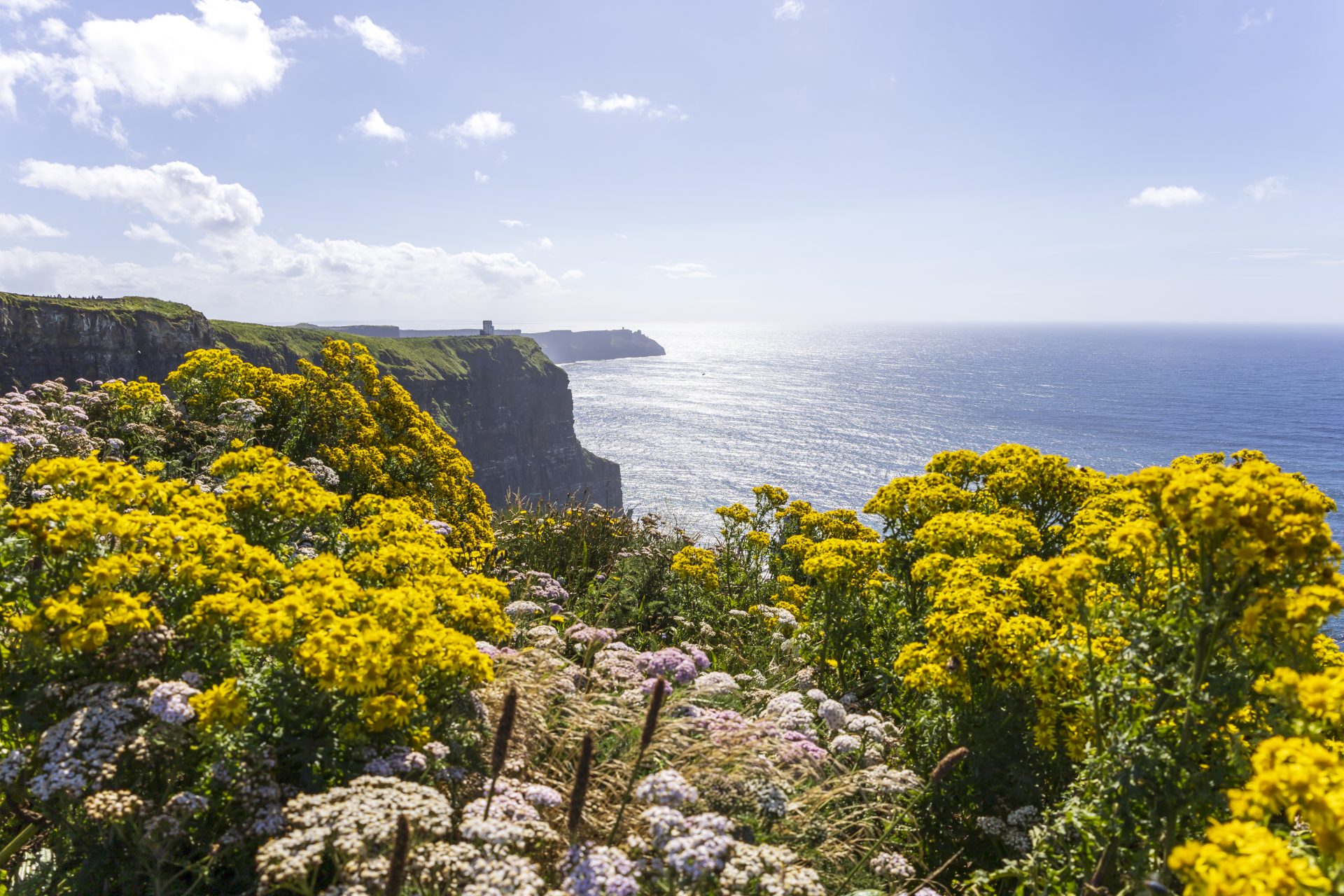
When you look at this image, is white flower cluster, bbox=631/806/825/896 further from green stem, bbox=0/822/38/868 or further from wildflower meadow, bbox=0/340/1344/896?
green stem, bbox=0/822/38/868

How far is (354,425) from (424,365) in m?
90.7

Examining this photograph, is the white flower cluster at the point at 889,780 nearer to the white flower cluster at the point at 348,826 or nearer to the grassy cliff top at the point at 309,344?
the white flower cluster at the point at 348,826

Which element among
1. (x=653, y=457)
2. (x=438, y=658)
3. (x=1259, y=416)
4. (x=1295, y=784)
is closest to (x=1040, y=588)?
(x=1295, y=784)

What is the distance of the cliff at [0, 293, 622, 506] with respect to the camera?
5128 cm

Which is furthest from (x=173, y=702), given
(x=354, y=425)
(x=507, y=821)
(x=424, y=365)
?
(x=424, y=365)

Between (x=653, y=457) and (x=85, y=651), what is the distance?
101m

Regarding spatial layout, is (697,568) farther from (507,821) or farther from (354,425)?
(507,821)

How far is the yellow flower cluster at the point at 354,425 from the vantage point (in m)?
9.45

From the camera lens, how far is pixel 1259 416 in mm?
109875

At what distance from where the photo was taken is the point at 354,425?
9938mm

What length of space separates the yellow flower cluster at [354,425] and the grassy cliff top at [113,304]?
60.1m

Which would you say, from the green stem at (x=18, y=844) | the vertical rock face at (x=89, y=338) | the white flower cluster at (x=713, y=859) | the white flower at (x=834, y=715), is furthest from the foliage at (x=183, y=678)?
the vertical rock face at (x=89, y=338)

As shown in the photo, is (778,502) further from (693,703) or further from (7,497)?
(7,497)

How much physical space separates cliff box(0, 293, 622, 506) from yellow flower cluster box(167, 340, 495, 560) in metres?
24.6
